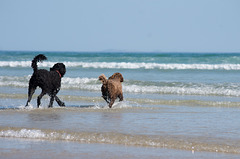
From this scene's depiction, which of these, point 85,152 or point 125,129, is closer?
point 85,152

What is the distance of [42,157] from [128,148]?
4.47 feet

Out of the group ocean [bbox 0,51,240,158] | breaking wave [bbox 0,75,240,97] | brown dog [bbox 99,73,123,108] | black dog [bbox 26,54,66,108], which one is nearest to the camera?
ocean [bbox 0,51,240,158]

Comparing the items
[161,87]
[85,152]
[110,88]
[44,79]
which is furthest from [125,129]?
[161,87]

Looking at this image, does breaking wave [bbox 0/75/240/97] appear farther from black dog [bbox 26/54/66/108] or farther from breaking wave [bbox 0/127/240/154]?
breaking wave [bbox 0/127/240/154]

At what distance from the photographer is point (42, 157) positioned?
Answer: 5.63 meters

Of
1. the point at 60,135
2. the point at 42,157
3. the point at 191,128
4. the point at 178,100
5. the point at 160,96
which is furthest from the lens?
the point at 160,96

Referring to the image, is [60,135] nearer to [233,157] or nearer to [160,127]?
[160,127]

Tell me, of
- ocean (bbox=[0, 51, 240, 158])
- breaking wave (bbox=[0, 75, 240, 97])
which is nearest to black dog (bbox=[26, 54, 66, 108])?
ocean (bbox=[0, 51, 240, 158])

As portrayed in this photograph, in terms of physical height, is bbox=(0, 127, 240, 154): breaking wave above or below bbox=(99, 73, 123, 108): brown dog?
below

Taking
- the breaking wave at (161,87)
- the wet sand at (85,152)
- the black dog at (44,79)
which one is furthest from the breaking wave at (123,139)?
the breaking wave at (161,87)

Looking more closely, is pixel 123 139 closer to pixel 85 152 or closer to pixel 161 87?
pixel 85 152

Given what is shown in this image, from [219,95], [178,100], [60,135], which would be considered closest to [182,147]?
[60,135]

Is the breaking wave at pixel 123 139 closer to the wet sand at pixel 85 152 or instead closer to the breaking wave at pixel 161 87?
the wet sand at pixel 85 152

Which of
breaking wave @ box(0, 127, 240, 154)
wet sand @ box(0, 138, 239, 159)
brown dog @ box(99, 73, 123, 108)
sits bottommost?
wet sand @ box(0, 138, 239, 159)
